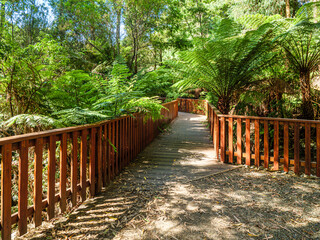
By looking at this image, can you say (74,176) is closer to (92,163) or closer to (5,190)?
(92,163)

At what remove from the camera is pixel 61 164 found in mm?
2061

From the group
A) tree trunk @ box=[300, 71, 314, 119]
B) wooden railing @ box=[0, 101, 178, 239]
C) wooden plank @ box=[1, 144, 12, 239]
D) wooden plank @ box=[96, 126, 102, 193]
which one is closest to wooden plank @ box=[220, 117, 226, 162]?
tree trunk @ box=[300, 71, 314, 119]

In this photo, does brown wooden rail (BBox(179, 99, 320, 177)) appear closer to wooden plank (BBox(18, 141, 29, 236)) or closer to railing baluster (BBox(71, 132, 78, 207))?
railing baluster (BBox(71, 132, 78, 207))

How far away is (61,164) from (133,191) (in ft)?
3.39

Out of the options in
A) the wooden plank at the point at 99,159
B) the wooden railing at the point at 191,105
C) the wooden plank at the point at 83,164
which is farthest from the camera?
the wooden railing at the point at 191,105

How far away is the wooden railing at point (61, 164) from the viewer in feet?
5.04

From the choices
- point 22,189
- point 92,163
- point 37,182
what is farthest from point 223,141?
point 22,189

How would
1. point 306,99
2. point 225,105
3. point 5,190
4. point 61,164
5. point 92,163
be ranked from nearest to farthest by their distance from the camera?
point 5,190
point 61,164
point 92,163
point 306,99
point 225,105

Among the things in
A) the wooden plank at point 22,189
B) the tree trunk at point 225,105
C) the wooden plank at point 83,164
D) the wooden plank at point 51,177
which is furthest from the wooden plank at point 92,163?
the tree trunk at point 225,105

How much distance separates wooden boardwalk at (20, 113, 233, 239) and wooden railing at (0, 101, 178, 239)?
5.5 inches

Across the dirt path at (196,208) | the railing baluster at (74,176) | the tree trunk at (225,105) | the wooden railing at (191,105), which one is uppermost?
the wooden railing at (191,105)

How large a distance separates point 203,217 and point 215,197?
519 millimetres

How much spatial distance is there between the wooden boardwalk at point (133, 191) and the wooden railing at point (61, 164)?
14cm

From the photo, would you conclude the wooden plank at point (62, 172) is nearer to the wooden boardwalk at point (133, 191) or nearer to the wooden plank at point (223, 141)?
the wooden boardwalk at point (133, 191)
